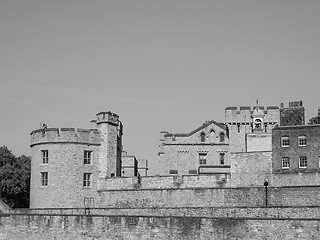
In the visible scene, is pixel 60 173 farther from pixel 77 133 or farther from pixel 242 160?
pixel 242 160

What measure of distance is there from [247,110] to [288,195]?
2150 centimetres

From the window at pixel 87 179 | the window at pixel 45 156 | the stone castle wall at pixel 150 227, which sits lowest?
the stone castle wall at pixel 150 227

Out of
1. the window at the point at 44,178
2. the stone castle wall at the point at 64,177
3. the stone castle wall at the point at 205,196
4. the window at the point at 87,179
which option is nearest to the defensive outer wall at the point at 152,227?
the stone castle wall at the point at 64,177

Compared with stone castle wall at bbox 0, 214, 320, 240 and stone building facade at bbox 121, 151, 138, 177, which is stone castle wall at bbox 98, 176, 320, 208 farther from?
stone building facade at bbox 121, 151, 138, 177

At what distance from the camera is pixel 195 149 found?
6178 centimetres

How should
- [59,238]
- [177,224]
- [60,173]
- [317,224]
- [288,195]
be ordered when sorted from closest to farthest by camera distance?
[317,224] < [177,224] < [59,238] < [288,195] < [60,173]

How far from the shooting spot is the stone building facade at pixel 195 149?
61156 mm

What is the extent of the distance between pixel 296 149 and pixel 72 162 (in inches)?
679

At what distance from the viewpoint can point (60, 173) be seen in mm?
44125

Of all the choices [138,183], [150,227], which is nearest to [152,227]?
[150,227]

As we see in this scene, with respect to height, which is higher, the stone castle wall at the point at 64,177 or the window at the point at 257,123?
the window at the point at 257,123

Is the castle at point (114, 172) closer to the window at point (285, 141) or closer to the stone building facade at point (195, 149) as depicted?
the window at point (285, 141)

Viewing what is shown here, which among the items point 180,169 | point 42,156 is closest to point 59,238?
point 42,156

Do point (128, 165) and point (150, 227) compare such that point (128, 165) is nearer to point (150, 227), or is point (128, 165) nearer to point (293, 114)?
point (293, 114)
